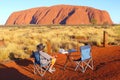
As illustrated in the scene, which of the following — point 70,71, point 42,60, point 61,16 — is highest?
point 42,60

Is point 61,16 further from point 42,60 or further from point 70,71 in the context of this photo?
point 42,60

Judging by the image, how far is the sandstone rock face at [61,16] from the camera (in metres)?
140

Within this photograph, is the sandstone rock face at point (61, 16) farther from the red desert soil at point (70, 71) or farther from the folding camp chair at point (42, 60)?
the folding camp chair at point (42, 60)

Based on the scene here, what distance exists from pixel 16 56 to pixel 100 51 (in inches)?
186

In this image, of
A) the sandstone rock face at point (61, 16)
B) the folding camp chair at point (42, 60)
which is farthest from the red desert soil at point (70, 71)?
the sandstone rock face at point (61, 16)

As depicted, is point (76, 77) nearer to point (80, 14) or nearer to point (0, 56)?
point (0, 56)

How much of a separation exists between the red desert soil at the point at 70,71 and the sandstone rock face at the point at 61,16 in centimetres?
12138

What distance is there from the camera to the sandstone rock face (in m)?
140

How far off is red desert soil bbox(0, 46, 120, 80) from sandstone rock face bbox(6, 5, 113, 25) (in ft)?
398

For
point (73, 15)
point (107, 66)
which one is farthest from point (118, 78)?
point (73, 15)

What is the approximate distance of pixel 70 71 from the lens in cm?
1055

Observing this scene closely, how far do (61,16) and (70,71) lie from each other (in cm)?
13947

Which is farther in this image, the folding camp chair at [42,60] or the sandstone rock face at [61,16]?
the sandstone rock face at [61,16]

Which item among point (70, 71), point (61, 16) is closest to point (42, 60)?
point (70, 71)
